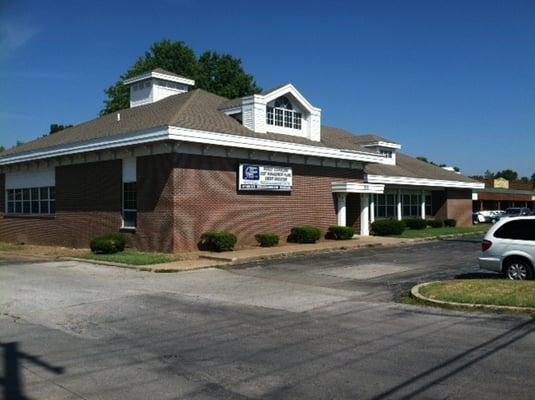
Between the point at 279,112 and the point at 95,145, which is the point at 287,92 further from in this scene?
the point at 95,145

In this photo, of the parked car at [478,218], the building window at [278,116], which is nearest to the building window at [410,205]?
the parked car at [478,218]

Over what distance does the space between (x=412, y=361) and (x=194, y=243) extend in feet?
52.8

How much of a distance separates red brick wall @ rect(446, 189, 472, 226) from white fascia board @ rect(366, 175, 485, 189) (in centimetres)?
71

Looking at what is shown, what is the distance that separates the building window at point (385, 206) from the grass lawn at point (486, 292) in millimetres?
24538

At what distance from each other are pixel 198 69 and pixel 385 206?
29188mm

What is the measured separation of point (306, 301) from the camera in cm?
1238

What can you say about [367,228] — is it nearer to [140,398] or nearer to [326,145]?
[326,145]

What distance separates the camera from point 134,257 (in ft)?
67.0

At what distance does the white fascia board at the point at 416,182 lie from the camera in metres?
35.1

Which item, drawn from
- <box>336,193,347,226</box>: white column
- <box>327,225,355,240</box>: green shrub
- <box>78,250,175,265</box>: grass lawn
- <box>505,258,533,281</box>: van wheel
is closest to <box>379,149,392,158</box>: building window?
<box>336,193,347,226</box>: white column

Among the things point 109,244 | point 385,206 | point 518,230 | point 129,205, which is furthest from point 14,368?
point 385,206

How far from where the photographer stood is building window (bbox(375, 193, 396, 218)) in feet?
125

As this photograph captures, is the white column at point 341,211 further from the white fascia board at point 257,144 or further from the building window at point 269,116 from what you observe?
the building window at point 269,116

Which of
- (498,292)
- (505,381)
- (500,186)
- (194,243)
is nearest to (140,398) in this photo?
(505,381)
